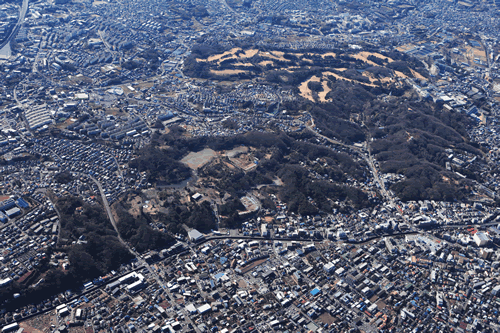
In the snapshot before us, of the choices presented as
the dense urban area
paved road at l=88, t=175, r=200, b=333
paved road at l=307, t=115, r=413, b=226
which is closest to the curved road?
the dense urban area

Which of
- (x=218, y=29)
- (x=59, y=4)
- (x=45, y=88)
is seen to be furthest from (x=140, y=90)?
(x=59, y=4)

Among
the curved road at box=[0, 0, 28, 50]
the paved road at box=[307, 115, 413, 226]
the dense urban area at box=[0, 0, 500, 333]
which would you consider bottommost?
the paved road at box=[307, 115, 413, 226]

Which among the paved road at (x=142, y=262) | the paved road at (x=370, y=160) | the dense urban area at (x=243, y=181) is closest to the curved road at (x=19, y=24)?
the dense urban area at (x=243, y=181)

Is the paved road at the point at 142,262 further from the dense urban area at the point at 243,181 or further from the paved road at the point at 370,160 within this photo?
the paved road at the point at 370,160

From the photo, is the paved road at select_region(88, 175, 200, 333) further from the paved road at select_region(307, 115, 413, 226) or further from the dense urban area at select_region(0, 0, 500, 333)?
the paved road at select_region(307, 115, 413, 226)

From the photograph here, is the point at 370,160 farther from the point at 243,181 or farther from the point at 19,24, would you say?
the point at 19,24

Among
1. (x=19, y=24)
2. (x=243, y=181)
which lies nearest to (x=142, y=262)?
(x=243, y=181)

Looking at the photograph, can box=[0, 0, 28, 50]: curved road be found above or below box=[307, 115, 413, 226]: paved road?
above

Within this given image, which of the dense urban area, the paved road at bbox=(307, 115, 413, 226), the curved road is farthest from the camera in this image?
the curved road

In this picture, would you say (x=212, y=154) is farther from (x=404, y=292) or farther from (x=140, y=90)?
(x=404, y=292)
